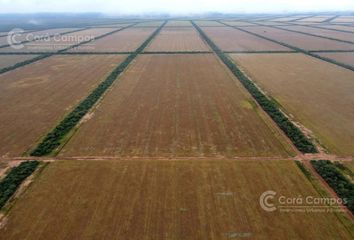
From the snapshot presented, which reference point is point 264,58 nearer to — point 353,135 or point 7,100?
point 353,135

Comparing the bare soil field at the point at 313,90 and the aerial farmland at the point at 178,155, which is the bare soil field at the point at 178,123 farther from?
the bare soil field at the point at 313,90

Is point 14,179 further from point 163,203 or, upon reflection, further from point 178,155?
point 178,155

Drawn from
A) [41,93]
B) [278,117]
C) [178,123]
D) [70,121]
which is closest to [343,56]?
[278,117]

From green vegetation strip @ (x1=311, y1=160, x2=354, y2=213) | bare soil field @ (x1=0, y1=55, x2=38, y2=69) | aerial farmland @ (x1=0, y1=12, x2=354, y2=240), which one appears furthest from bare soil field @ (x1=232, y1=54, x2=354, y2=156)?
bare soil field @ (x1=0, y1=55, x2=38, y2=69)

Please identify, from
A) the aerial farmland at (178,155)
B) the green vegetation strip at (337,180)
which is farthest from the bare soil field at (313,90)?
the green vegetation strip at (337,180)

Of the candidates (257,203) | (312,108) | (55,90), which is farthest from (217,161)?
(55,90)
